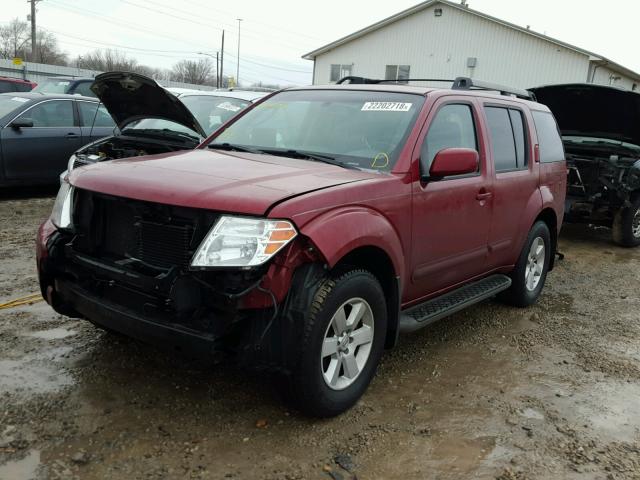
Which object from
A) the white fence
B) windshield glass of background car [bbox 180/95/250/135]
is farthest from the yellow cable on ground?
the white fence

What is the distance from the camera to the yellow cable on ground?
452 centimetres

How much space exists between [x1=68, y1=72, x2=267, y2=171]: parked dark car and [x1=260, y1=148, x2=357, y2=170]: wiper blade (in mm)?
2026

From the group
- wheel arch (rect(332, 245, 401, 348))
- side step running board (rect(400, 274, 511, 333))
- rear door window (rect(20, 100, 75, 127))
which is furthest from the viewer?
rear door window (rect(20, 100, 75, 127))

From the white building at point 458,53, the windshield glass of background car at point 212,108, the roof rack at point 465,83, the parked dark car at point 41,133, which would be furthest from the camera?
the white building at point 458,53

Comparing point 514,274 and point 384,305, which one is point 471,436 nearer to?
point 384,305

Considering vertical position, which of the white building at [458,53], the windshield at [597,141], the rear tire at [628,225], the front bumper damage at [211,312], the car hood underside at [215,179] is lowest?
the rear tire at [628,225]

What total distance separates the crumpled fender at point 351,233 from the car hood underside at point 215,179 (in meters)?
0.18

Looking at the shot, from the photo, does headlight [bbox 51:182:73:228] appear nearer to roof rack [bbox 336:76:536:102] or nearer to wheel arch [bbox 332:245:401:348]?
wheel arch [bbox 332:245:401:348]

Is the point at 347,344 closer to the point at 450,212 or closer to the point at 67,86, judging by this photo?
the point at 450,212

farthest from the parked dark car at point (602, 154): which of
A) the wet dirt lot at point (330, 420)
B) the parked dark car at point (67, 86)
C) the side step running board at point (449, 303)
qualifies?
the parked dark car at point (67, 86)

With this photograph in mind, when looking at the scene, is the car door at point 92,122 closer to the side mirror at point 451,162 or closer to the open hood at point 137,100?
the open hood at point 137,100

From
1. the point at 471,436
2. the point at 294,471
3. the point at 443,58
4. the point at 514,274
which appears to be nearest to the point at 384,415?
the point at 471,436

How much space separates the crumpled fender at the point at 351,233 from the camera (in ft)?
9.33

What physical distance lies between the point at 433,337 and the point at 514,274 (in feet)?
3.68
